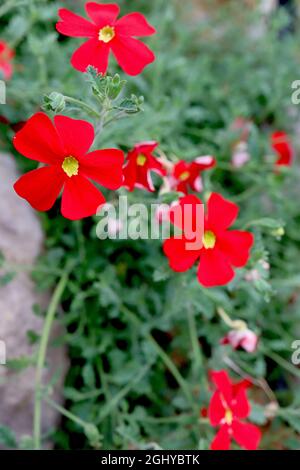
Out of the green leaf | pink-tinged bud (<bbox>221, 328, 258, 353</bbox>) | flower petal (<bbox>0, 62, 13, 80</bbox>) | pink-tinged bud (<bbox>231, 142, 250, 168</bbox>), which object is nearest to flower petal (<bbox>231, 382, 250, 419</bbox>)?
pink-tinged bud (<bbox>221, 328, 258, 353</bbox>)

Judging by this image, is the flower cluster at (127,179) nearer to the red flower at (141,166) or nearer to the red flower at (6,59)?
the red flower at (141,166)

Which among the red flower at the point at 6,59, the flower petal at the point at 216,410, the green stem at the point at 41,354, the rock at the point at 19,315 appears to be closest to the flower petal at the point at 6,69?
Answer: the red flower at the point at 6,59

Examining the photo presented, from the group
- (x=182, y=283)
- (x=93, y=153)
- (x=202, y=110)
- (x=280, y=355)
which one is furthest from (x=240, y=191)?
(x=93, y=153)

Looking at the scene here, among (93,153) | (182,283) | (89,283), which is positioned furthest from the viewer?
(89,283)

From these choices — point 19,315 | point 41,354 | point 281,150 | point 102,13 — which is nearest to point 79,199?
point 102,13

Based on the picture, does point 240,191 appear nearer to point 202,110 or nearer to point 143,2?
point 202,110

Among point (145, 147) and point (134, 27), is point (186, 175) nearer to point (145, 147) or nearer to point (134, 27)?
point (145, 147)

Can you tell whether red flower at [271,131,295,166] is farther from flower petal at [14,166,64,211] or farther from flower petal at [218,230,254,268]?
flower petal at [14,166,64,211]
